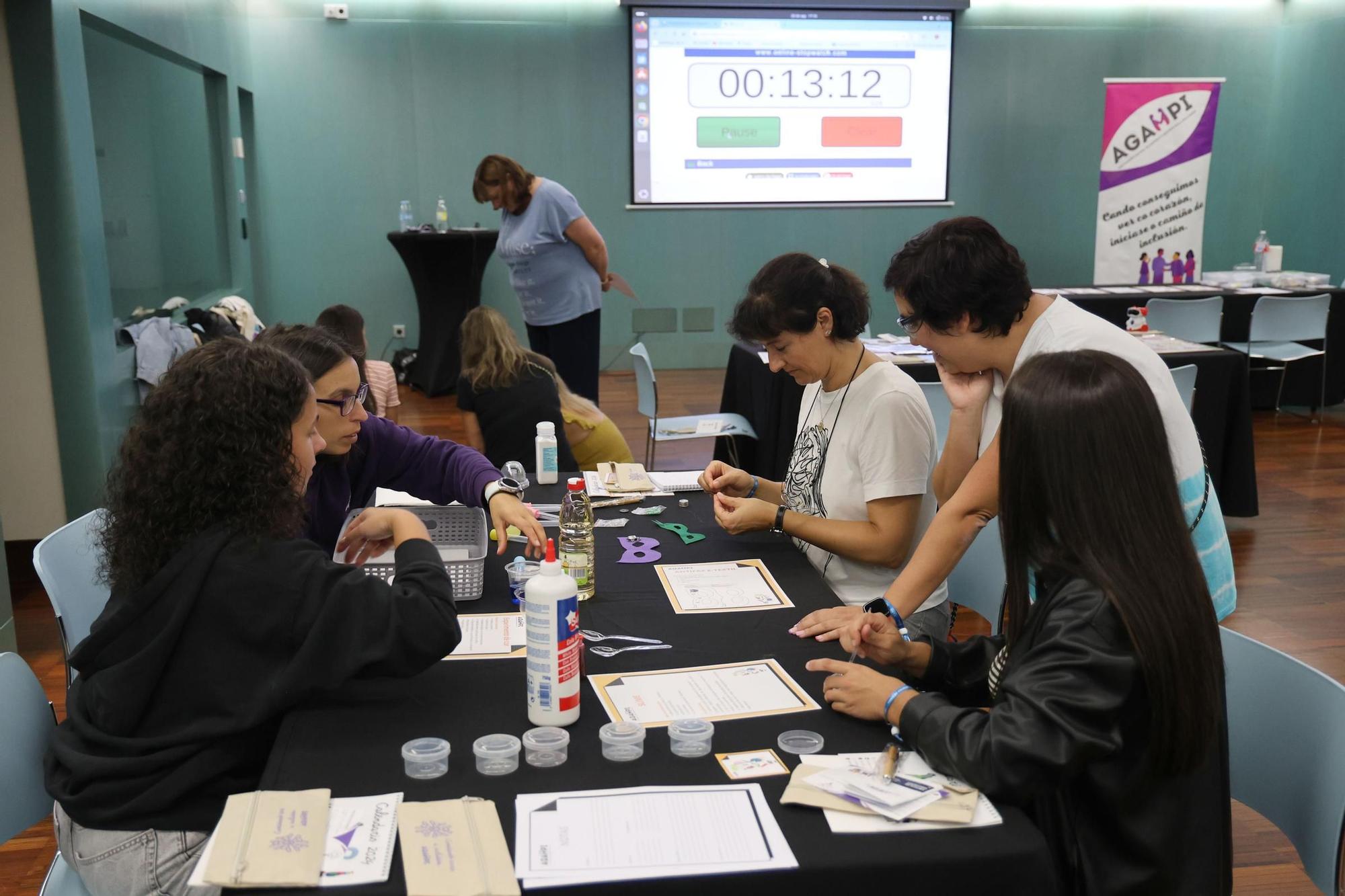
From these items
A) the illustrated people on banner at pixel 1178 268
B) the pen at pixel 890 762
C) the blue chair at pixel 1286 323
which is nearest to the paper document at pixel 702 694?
the pen at pixel 890 762

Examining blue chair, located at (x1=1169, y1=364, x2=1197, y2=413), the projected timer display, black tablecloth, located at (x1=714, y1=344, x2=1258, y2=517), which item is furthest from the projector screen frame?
blue chair, located at (x1=1169, y1=364, x2=1197, y2=413)

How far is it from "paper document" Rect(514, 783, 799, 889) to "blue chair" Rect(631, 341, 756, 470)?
3248 millimetres

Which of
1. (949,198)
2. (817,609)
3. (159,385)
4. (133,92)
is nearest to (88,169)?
(133,92)

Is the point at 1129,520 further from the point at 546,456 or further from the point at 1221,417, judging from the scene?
the point at 1221,417

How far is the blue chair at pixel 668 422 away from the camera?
451 cm

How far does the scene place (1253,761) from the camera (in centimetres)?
150

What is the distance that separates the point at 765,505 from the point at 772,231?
248 inches

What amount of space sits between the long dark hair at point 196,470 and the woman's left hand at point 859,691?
741mm

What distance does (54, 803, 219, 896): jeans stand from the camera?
4.26 feet

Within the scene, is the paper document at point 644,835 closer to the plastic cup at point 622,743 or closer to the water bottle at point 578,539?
the plastic cup at point 622,743

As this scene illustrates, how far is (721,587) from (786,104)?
6672mm

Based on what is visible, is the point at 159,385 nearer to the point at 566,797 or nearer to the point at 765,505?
the point at 566,797

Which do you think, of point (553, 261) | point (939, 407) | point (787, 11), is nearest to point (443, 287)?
point (553, 261)

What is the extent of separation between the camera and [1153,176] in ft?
23.3
